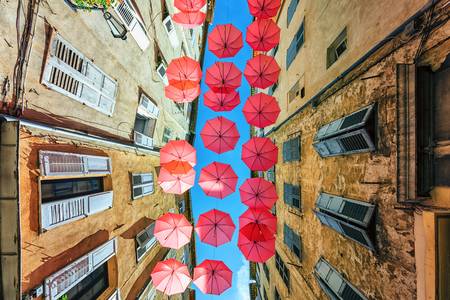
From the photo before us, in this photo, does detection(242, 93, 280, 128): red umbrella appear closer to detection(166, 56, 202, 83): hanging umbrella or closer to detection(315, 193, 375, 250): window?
detection(166, 56, 202, 83): hanging umbrella

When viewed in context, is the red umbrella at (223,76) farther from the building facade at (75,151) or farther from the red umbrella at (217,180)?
the red umbrella at (217,180)

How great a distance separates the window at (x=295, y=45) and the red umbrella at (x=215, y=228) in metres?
9.38

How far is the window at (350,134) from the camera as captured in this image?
5.59m

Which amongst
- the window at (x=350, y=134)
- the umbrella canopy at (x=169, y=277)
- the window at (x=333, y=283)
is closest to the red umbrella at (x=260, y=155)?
the window at (x=350, y=134)

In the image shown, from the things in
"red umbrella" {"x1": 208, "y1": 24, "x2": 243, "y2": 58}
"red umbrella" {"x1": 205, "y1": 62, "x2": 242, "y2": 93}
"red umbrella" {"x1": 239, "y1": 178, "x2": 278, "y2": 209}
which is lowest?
"red umbrella" {"x1": 239, "y1": 178, "x2": 278, "y2": 209}

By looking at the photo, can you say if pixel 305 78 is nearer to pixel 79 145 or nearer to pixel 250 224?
pixel 250 224

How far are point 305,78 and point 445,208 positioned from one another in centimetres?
796

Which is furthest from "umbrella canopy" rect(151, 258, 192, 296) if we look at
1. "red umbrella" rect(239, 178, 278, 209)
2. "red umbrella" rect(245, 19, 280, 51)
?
"red umbrella" rect(245, 19, 280, 51)

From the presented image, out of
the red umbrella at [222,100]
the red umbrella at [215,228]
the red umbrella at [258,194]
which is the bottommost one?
the red umbrella at [215,228]

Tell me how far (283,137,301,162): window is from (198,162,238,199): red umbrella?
124 inches

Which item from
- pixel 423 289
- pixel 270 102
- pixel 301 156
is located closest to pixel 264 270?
pixel 301 156

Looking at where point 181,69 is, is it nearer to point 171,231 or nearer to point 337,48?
point 337,48

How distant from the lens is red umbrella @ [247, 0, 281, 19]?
12578 mm

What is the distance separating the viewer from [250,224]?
12.8 meters
